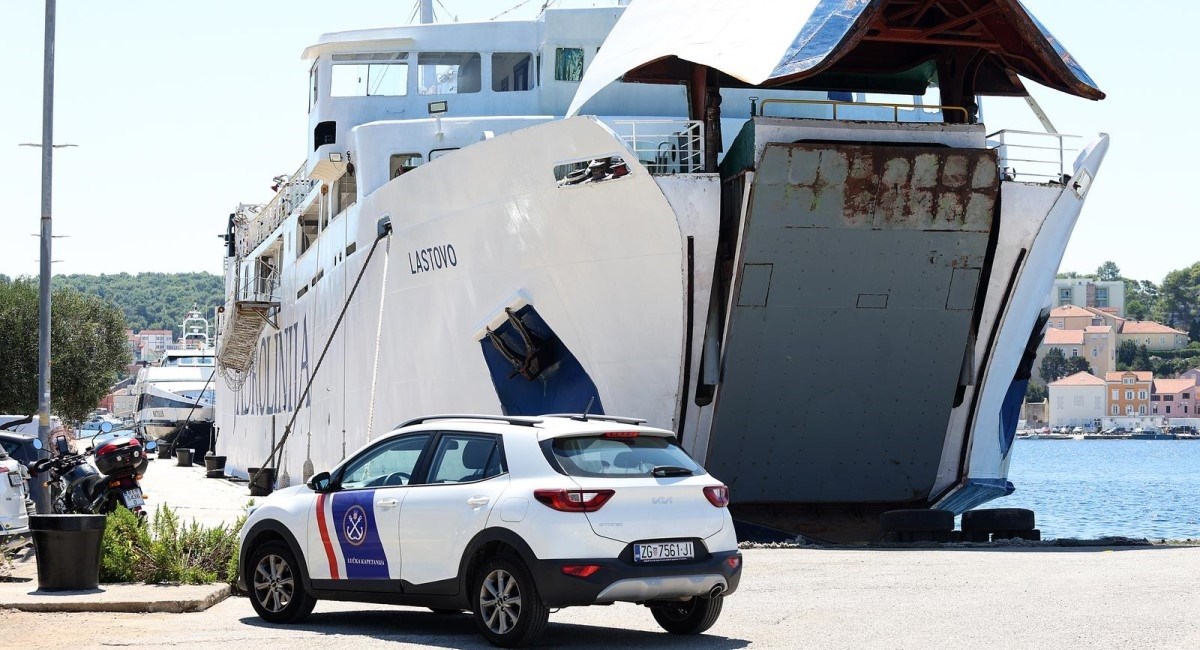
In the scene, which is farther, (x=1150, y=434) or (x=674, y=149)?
(x=1150, y=434)

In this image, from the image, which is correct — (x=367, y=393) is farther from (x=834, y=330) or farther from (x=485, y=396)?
(x=834, y=330)

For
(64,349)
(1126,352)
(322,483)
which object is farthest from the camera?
(1126,352)

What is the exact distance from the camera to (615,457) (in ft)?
28.5

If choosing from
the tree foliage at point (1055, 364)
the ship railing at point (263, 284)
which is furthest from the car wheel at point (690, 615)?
the tree foliage at point (1055, 364)

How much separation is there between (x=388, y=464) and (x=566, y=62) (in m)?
14.8

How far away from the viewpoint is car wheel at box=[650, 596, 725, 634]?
9.02m

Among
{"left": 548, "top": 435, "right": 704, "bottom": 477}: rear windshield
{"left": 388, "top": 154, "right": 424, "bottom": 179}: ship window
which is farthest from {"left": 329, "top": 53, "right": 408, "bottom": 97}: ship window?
{"left": 548, "top": 435, "right": 704, "bottom": 477}: rear windshield

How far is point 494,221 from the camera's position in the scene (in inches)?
688

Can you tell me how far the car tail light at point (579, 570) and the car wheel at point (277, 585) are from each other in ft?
7.67

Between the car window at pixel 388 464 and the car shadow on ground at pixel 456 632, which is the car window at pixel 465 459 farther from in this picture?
the car shadow on ground at pixel 456 632

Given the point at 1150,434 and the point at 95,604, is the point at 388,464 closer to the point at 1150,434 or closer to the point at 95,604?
the point at 95,604

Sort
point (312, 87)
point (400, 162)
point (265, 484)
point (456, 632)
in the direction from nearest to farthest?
point (456, 632) < point (400, 162) < point (312, 87) < point (265, 484)

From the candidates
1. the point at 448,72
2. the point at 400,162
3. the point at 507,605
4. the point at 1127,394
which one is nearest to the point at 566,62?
the point at 448,72

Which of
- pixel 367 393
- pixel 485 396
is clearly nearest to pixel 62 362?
pixel 367 393
